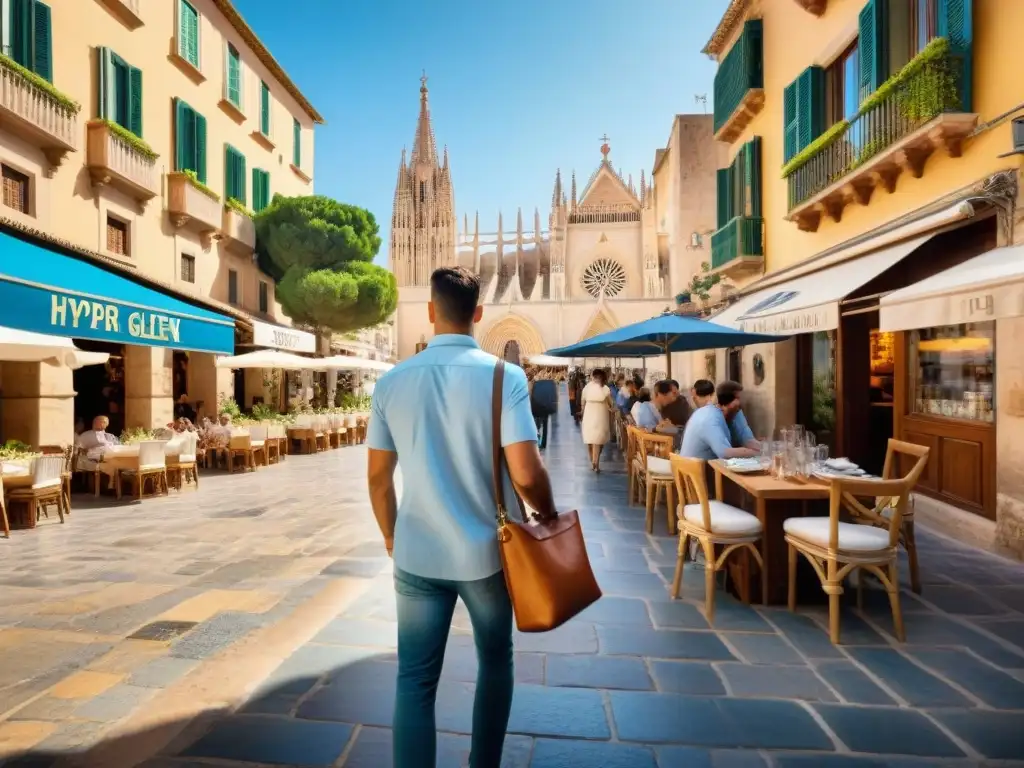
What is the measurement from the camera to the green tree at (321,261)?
53.4 ft

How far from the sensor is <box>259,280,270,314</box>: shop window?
1681cm

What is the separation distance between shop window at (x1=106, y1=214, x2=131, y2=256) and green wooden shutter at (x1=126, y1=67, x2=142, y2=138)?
1.71 m

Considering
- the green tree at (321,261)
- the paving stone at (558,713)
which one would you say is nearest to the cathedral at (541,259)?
the green tree at (321,261)

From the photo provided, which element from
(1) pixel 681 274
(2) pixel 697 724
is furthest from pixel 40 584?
(1) pixel 681 274

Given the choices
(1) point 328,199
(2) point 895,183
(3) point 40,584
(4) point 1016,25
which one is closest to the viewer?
(3) point 40,584

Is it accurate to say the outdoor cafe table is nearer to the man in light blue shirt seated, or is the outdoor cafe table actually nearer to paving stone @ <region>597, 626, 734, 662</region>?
the man in light blue shirt seated

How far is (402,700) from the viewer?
5.41 feet

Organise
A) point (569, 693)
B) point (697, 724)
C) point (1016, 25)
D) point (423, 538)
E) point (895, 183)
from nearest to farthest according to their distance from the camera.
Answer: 1. point (423, 538)
2. point (697, 724)
3. point (569, 693)
4. point (1016, 25)
5. point (895, 183)

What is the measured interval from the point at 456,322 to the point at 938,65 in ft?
20.4

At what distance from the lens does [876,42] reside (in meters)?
6.77

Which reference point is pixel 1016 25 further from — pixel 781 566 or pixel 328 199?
pixel 328 199

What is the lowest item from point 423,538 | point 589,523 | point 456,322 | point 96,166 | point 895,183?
point 589,523

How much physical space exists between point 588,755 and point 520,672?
0.71 metres

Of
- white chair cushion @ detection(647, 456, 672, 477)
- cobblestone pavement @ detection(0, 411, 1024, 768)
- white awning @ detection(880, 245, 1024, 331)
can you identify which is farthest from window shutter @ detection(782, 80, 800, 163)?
cobblestone pavement @ detection(0, 411, 1024, 768)
